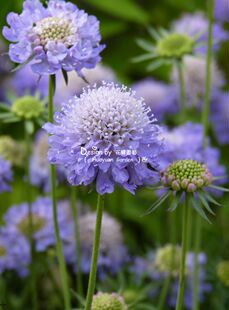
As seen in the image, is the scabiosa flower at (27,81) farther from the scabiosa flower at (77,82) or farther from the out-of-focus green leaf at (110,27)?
the out-of-focus green leaf at (110,27)

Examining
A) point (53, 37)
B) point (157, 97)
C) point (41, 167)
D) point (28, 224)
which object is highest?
point (157, 97)

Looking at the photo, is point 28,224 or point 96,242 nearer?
point 96,242

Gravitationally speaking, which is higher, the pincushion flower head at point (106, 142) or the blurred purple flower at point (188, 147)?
the blurred purple flower at point (188, 147)

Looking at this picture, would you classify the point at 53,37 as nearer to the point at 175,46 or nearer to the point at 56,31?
the point at 56,31

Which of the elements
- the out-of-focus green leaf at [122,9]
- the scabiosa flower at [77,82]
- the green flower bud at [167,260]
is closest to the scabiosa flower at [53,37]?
the green flower bud at [167,260]

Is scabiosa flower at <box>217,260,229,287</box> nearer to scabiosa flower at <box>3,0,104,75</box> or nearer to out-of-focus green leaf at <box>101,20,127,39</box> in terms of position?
scabiosa flower at <box>3,0,104,75</box>

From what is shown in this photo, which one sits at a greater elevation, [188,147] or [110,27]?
[110,27]

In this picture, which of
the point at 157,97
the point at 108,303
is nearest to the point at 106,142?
the point at 108,303
